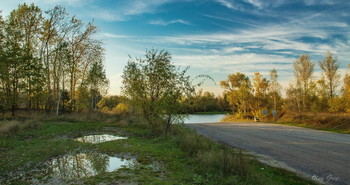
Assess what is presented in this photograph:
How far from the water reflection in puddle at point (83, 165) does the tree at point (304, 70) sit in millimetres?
41675

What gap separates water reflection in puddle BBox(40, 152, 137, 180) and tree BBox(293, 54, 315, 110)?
41.7 metres

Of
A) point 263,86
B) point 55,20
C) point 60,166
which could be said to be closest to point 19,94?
point 55,20

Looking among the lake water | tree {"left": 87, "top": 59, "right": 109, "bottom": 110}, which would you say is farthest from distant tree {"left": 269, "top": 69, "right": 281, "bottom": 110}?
tree {"left": 87, "top": 59, "right": 109, "bottom": 110}

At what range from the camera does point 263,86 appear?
50000 mm

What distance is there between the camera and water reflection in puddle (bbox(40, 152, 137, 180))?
22.8 ft

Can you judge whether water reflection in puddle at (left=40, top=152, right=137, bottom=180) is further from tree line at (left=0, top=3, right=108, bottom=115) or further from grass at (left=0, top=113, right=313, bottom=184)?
tree line at (left=0, top=3, right=108, bottom=115)

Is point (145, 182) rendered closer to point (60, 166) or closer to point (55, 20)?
point (60, 166)

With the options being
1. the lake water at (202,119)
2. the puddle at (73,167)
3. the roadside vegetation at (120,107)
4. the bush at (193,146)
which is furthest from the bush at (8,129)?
the lake water at (202,119)

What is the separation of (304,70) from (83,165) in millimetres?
44056

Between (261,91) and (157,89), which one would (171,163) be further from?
(261,91)

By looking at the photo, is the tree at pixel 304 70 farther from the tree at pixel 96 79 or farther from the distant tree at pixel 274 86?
the tree at pixel 96 79

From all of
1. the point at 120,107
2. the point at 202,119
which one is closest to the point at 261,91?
the point at 202,119

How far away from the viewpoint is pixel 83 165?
8016 mm

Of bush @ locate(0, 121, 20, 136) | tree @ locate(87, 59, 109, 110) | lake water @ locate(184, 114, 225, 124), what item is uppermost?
tree @ locate(87, 59, 109, 110)
